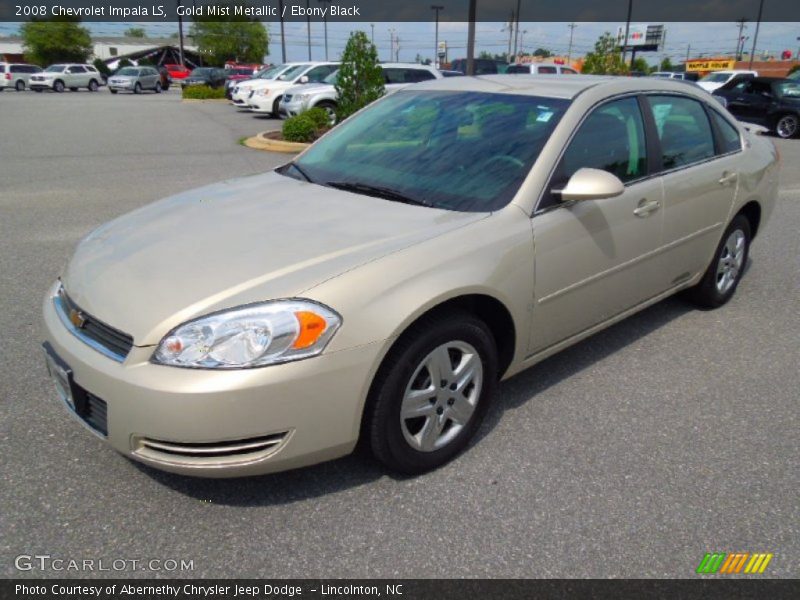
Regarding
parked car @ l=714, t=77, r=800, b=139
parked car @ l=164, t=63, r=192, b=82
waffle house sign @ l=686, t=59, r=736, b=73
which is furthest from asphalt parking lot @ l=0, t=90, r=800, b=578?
waffle house sign @ l=686, t=59, r=736, b=73

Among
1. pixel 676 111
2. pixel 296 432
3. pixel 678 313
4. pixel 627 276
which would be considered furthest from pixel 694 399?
pixel 296 432

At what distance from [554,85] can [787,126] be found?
57.0 ft

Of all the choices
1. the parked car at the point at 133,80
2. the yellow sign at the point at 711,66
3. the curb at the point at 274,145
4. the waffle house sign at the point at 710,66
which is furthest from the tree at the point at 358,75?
the yellow sign at the point at 711,66

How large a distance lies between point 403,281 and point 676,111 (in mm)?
2566

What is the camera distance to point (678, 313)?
4.63 m

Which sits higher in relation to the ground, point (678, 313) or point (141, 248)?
point (141, 248)

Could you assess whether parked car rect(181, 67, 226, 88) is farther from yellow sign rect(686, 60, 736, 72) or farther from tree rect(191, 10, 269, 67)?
yellow sign rect(686, 60, 736, 72)

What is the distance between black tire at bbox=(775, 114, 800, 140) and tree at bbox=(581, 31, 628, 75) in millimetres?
7628

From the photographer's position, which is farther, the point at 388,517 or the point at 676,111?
the point at 676,111

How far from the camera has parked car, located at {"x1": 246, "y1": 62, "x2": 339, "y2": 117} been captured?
19422 millimetres

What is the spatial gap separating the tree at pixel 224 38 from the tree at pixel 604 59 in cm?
5327

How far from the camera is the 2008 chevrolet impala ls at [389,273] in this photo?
7.30 feet

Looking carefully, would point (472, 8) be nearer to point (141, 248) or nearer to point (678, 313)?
point (678, 313)

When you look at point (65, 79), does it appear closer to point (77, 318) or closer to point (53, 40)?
point (53, 40)
